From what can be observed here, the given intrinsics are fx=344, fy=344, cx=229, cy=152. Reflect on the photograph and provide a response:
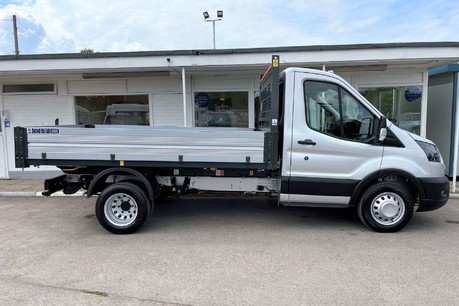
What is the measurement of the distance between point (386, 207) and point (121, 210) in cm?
401

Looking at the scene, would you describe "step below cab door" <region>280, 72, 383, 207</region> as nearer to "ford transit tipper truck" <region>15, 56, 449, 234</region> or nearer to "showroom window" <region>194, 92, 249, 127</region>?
"ford transit tipper truck" <region>15, 56, 449, 234</region>

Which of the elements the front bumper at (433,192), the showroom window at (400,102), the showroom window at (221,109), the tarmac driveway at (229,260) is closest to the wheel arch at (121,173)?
the tarmac driveway at (229,260)

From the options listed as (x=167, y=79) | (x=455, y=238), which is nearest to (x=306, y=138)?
(x=455, y=238)

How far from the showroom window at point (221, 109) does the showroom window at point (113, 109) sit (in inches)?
59.6

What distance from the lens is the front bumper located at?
514cm

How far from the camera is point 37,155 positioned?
499 centimetres

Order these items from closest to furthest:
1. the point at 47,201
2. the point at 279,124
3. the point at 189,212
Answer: the point at 279,124, the point at 189,212, the point at 47,201

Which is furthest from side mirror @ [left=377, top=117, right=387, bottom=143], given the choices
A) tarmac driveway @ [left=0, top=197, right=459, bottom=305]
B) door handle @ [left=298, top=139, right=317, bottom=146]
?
tarmac driveway @ [left=0, top=197, right=459, bottom=305]

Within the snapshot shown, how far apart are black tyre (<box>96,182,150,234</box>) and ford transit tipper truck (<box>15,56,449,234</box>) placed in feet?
0.05

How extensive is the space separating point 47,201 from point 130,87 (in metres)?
3.80

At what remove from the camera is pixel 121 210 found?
5270 mm

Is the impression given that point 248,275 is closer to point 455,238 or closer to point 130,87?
point 455,238

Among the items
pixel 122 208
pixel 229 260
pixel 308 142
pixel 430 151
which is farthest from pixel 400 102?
pixel 122 208

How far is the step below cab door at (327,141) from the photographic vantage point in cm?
512
